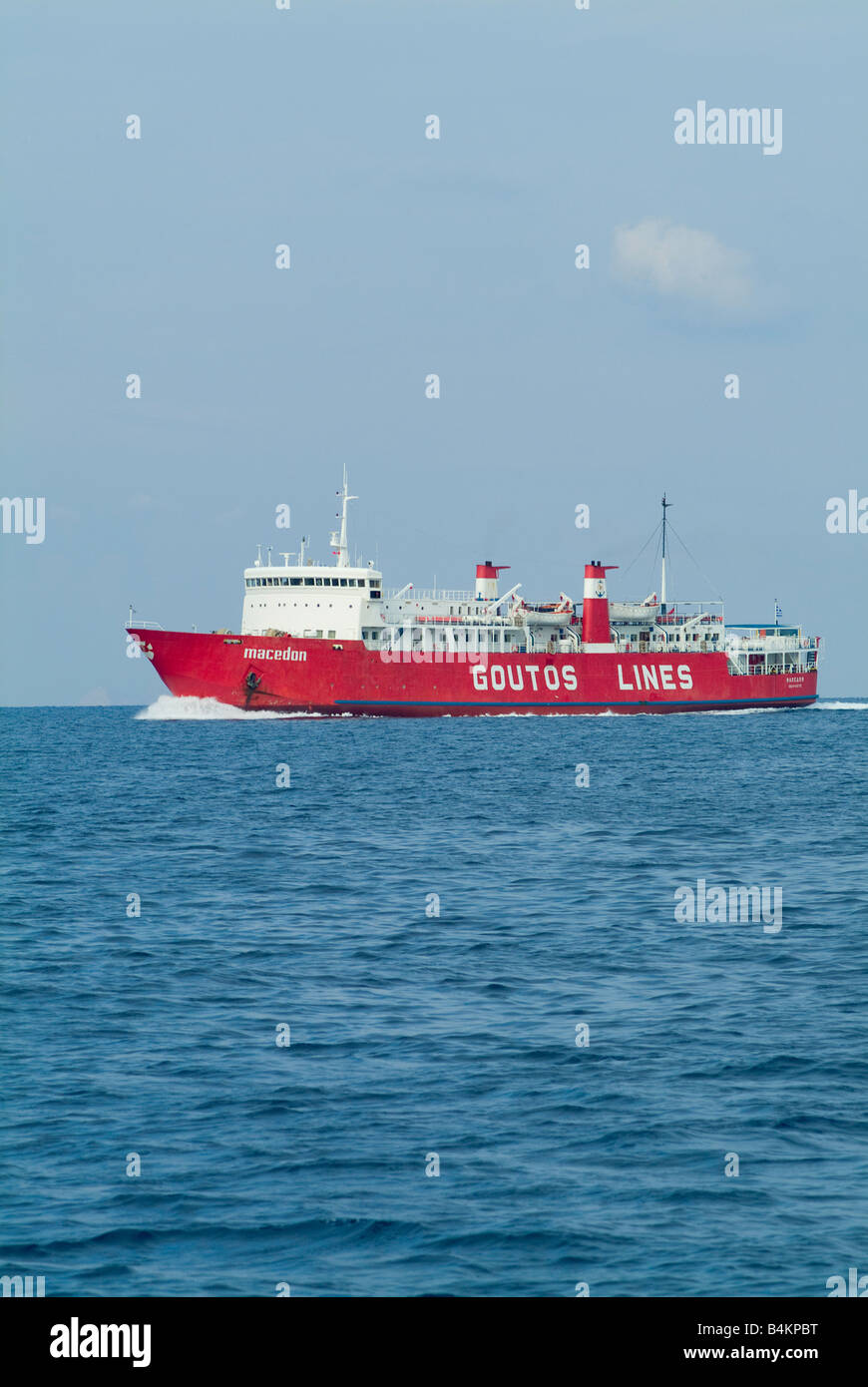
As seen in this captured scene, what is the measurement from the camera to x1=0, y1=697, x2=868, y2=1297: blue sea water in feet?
31.4

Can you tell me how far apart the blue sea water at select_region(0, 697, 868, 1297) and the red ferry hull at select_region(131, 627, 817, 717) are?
1559 inches

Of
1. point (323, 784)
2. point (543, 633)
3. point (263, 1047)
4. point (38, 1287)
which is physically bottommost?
point (38, 1287)

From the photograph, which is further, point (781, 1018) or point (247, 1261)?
point (781, 1018)

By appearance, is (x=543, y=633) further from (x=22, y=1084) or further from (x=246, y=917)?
(x=22, y=1084)

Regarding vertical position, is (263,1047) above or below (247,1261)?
above

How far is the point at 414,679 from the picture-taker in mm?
74562

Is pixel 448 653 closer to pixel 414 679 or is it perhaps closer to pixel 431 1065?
pixel 414 679

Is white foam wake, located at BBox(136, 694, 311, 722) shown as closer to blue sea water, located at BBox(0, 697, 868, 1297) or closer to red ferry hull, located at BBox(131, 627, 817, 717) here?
red ferry hull, located at BBox(131, 627, 817, 717)

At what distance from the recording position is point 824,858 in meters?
27.7

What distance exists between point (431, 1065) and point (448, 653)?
6288cm

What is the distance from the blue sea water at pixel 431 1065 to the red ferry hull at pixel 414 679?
39588 millimetres

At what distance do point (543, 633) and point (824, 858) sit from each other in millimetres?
56522

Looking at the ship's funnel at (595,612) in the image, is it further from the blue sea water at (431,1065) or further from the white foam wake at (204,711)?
the blue sea water at (431,1065)
